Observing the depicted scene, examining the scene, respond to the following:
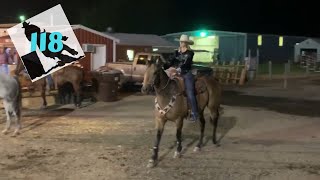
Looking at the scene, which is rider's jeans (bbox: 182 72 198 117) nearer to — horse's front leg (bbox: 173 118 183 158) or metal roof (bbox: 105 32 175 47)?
horse's front leg (bbox: 173 118 183 158)

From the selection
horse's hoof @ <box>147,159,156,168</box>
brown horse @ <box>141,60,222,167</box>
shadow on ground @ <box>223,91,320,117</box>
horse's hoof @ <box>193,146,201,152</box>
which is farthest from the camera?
shadow on ground @ <box>223,91,320,117</box>

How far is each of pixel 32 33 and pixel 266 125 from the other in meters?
13.1

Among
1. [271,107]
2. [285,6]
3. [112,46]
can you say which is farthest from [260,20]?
[271,107]

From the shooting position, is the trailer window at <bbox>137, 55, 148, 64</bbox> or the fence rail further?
the fence rail

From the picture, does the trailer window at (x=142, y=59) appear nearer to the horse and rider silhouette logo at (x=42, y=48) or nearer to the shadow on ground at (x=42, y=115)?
the horse and rider silhouette logo at (x=42, y=48)

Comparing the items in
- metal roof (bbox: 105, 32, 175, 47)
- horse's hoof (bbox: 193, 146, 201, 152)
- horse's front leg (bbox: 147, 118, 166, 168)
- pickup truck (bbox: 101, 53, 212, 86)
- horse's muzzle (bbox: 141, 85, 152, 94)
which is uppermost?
metal roof (bbox: 105, 32, 175, 47)

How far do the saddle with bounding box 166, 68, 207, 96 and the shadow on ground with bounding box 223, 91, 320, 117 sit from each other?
744 cm

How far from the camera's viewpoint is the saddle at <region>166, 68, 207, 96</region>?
1023cm

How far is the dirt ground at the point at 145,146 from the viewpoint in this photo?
29.5 ft

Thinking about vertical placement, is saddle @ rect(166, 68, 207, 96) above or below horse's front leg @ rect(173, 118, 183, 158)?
above

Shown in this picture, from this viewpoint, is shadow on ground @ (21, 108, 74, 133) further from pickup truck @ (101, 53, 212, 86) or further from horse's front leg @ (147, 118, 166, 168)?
pickup truck @ (101, 53, 212, 86)

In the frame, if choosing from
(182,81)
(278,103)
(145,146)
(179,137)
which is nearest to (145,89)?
(182,81)

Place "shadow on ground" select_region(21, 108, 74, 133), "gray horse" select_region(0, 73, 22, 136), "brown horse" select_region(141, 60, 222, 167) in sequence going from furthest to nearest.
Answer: "shadow on ground" select_region(21, 108, 74, 133) < "gray horse" select_region(0, 73, 22, 136) < "brown horse" select_region(141, 60, 222, 167)
